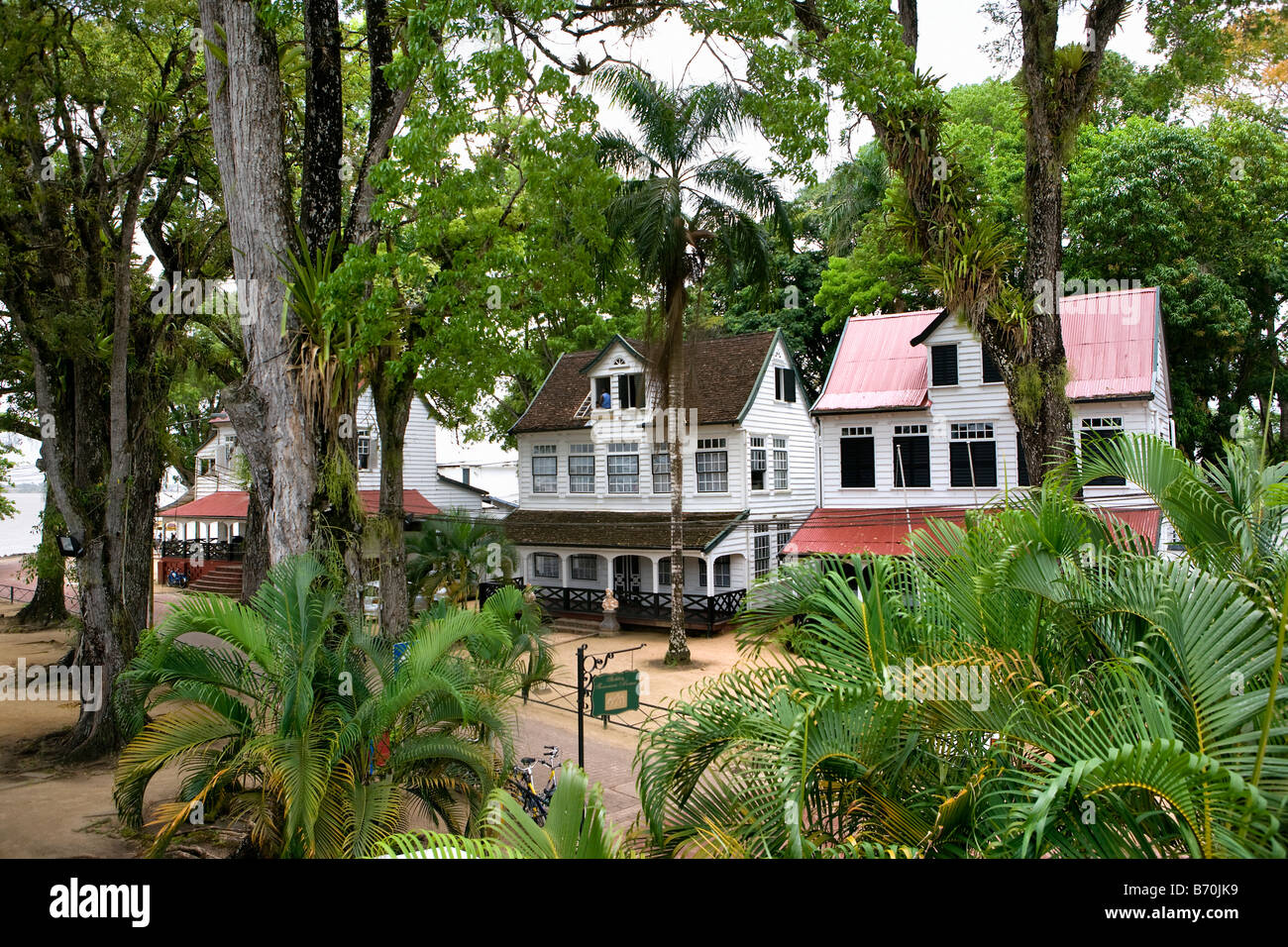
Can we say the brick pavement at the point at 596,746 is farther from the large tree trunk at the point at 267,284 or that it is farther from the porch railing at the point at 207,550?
the porch railing at the point at 207,550

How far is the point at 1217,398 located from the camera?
28.1 metres

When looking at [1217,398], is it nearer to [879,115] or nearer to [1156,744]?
[879,115]

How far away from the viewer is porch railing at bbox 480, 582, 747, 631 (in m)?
26.0

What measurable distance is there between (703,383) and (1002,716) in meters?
24.5

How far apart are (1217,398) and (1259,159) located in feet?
23.3

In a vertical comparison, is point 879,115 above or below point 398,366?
above

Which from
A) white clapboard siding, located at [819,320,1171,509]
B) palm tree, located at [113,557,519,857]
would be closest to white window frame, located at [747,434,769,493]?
white clapboard siding, located at [819,320,1171,509]

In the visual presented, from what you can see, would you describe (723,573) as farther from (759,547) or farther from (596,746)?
(596,746)

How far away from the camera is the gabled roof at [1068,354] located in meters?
22.3

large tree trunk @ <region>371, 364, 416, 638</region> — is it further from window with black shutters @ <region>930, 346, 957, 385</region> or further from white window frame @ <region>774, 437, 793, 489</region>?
window with black shutters @ <region>930, 346, 957, 385</region>

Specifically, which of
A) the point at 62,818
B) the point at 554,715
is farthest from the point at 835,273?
the point at 62,818

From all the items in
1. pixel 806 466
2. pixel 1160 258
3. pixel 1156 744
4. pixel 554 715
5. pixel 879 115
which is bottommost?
pixel 554 715

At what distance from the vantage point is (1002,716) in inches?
179

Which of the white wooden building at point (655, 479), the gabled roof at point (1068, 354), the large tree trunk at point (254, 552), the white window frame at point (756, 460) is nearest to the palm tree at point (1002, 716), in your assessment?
the gabled roof at point (1068, 354)
